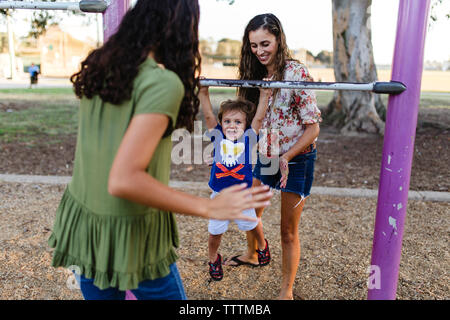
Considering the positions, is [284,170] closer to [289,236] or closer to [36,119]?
[289,236]

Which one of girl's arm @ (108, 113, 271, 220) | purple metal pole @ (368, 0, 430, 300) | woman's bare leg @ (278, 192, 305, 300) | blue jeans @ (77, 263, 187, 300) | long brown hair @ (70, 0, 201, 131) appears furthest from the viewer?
woman's bare leg @ (278, 192, 305, 300)

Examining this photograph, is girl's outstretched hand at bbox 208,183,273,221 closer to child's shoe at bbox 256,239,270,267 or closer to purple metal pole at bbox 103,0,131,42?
purple metal pole at bbox 103,0,131,42

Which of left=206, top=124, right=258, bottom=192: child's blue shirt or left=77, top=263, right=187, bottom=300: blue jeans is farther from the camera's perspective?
left=206, top=124, right=258, bottom=192: child's blue shirt

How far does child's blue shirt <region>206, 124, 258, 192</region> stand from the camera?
2.19 metres

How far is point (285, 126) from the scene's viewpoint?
6.70 ft

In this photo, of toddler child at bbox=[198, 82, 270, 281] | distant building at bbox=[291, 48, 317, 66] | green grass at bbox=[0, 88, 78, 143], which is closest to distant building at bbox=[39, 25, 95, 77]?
distant building at bbox=[291, 48, 317, 66]

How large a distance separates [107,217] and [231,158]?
1124 mm

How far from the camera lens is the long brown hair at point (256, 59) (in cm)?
196

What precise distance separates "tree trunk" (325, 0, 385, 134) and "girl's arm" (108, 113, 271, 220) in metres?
7.20

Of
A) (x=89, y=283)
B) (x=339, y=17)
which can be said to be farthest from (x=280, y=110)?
(x=339, y=17)

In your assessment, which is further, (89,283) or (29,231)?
(29,231)
